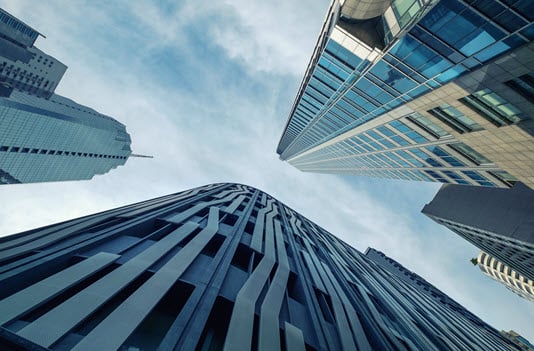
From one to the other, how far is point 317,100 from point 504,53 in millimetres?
28283

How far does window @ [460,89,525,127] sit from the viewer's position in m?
16.5

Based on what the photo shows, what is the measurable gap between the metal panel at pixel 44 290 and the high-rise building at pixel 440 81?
2193cm

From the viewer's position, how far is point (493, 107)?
17547 mm

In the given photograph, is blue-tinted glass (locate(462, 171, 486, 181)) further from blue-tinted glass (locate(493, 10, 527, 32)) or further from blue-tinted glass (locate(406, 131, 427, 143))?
blue-tinted glass (locate(493, 10, 527, 32))

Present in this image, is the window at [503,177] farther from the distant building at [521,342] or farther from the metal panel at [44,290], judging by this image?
the distant building at [521,342]

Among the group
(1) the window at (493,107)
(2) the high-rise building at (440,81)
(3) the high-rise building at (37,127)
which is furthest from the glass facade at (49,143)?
(1) the window at (493,107)

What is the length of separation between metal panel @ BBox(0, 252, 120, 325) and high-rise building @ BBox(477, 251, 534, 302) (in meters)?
111

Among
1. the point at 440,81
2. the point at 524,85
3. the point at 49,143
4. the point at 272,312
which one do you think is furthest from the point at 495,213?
the point at 49,143

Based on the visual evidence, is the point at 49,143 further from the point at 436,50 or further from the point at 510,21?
the point at 510,21

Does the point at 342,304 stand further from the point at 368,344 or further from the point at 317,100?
the point at 317,100

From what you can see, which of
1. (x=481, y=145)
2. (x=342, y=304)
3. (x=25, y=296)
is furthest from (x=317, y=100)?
(x=25, y=296)

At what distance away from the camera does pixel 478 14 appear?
13414 millimetres

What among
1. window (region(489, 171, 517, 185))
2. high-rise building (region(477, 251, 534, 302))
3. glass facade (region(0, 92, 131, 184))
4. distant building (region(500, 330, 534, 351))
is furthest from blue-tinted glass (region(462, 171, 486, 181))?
glass facade (region(0, 92, 131, 184))

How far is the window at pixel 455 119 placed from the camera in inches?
809
